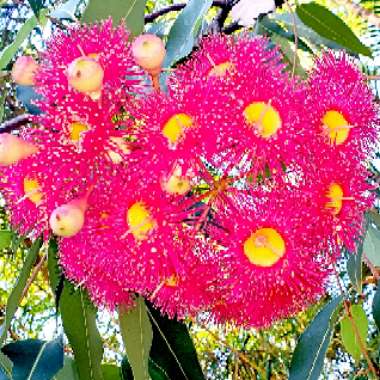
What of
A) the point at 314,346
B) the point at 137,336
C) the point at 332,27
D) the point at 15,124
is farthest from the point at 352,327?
the point at 15,124

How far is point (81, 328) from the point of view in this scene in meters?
1.26

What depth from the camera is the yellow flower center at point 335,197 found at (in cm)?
85

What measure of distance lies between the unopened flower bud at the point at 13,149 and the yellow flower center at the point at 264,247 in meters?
0.26

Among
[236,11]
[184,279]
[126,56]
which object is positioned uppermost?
[236,11]

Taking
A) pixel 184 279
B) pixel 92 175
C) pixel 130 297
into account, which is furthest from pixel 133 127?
pixel 130 297

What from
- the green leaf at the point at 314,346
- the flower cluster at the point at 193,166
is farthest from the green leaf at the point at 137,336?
the green leaf at the point at 314,346

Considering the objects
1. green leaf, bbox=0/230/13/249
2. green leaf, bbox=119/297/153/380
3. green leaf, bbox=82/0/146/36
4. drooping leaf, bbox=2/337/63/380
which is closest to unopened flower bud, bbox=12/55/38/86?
green leaf, bbox=82/0/146/36

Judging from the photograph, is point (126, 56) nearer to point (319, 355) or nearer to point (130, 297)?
point (130, 297)

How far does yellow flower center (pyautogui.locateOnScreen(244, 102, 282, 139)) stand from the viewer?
789mm

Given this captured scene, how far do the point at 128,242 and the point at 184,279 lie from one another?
0.09 m

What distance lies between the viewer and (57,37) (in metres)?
0.88

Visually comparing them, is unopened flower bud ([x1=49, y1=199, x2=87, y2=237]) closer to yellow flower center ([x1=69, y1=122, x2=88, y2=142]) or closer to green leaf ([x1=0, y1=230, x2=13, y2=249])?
yellow flower center ([x1=69, y1=122, x2=88, y2=142])

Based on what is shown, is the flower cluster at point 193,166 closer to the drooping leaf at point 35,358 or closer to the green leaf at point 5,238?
the drooping leaf at point 35,358

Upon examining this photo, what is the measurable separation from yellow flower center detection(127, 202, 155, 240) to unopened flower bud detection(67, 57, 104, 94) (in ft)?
0.44
